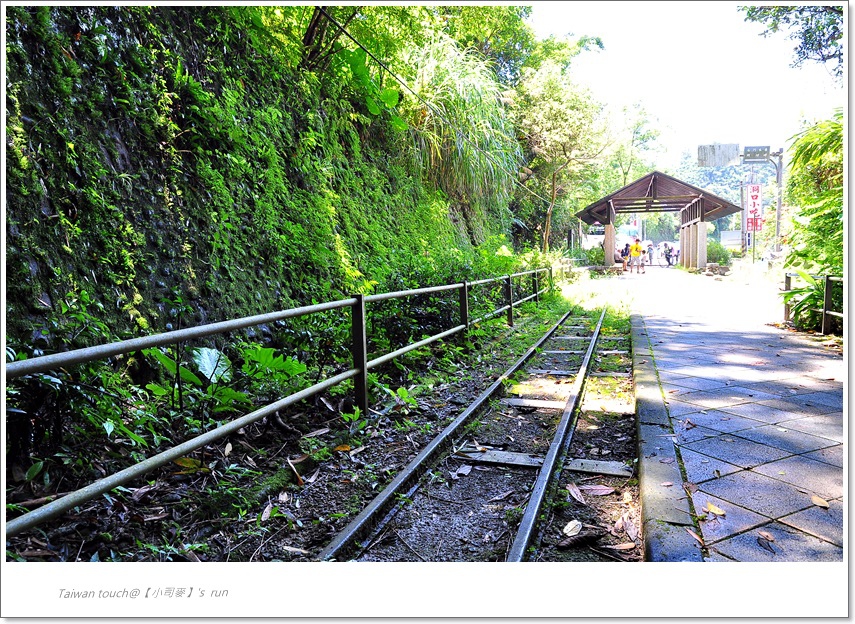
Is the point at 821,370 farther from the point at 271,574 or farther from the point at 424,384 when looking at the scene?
the point at 271,574

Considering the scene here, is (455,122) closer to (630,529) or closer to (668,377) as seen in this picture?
(668,377)

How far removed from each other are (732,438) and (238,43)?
16.7 feet

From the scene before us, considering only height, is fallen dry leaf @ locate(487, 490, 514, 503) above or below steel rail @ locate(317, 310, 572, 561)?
below

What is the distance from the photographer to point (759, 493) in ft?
7.30

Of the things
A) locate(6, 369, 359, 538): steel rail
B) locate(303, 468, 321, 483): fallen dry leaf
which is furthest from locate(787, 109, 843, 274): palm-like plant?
locate(6, 369, 359, 538): steel rail

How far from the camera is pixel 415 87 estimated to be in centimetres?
863

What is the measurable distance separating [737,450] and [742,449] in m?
0.04

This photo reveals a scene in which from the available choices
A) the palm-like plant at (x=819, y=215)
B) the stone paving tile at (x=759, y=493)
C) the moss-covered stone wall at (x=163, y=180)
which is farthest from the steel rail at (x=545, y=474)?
the palm-like plant at (x=819, y=215)

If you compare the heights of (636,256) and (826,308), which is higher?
(636,256)

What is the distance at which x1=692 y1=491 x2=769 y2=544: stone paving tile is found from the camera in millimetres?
1928

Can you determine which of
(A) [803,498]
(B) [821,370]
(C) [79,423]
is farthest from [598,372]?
(C) [79,423]

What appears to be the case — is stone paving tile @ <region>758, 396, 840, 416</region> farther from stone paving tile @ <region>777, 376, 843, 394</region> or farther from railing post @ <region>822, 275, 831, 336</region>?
railing post @ <region>822, 275, 831, 336</region>

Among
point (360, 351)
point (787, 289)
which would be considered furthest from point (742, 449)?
point (787, 289)

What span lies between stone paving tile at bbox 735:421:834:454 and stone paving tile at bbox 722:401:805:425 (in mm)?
118
